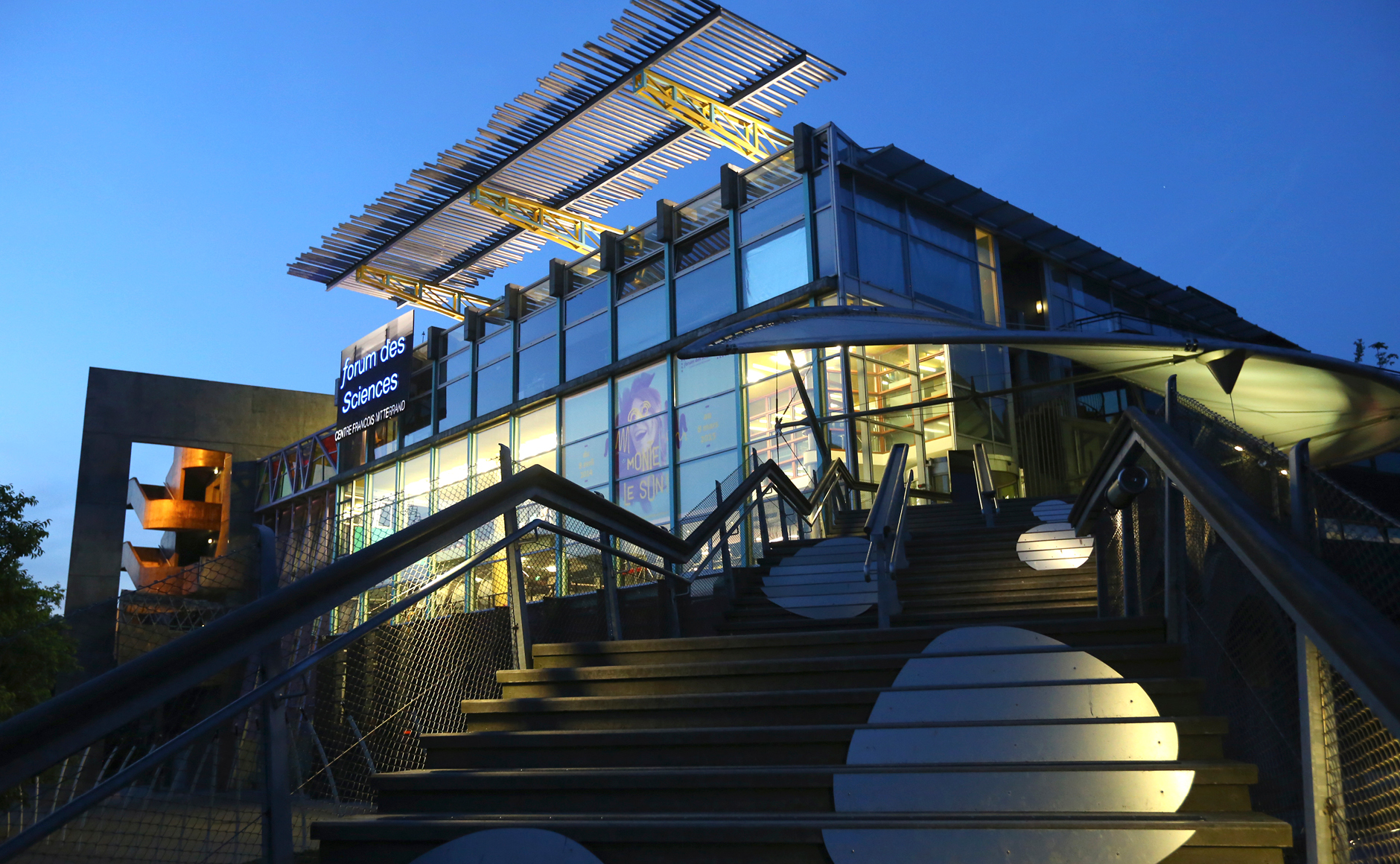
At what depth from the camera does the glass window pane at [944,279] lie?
17.5 metres

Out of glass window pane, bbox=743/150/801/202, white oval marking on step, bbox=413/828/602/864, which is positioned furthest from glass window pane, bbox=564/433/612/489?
white oval marking on step, bbox=413/828/602/864

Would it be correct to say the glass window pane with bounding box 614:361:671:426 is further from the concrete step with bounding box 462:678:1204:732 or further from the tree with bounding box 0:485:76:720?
the concrete step with bounding box 462:678:1204:732

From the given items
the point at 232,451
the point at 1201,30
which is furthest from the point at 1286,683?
the point at 1201,30

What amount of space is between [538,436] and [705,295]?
579cm

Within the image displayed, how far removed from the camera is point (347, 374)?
28.1m

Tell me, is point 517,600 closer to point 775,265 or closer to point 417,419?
point 775,265

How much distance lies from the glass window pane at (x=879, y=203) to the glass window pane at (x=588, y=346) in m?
6.09

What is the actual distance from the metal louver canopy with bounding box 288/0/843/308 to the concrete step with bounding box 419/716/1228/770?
44.4 ft

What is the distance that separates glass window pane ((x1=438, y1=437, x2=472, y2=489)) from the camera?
78.9 ft

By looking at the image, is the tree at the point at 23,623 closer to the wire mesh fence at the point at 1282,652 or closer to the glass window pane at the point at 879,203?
the wire mesh fence at the point at 1282,652

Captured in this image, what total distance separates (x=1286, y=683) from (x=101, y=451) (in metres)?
35.1

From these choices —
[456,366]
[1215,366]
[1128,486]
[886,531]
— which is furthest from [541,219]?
[1128,486]

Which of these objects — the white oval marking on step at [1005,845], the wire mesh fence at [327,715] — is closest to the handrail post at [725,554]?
the wire mesh fence at [327,715]

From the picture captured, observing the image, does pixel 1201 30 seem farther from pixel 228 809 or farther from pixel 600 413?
pixel 228 809
